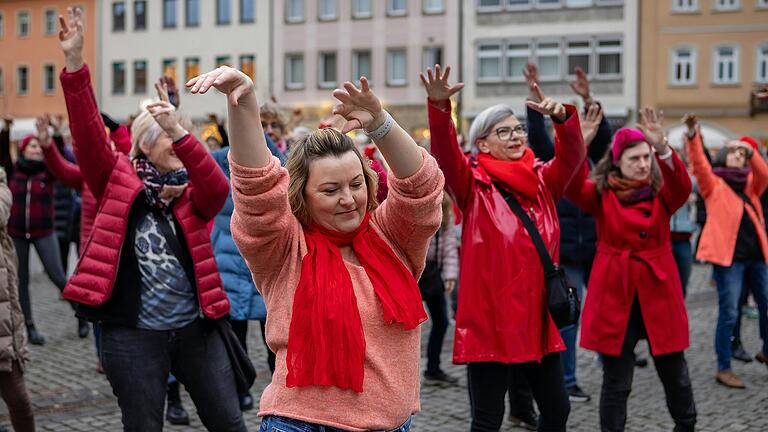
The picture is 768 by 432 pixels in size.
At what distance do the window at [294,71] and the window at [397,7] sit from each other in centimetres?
450

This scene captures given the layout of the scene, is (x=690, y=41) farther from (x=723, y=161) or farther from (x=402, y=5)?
(x=723, y=161)

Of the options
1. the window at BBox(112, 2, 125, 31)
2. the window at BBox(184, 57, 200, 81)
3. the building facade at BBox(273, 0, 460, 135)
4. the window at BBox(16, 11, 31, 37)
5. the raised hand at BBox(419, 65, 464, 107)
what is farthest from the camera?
the window at BBox(16, 11, 31, 37)

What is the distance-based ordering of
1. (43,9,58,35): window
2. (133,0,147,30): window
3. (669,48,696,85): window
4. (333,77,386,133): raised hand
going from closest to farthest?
(333,77,386,133): raised hand, (669,48,696,85): window, (133,0,147,30): window, (43,9,58,35): window

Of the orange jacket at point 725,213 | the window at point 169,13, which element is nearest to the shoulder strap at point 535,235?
the orange jacket at point 725,213

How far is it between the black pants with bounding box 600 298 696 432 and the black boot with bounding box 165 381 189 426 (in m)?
2.78

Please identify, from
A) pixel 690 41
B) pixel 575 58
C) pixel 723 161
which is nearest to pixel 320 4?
pixel 575 58

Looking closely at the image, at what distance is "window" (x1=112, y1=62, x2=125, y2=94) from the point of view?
152ft

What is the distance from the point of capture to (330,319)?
297cm

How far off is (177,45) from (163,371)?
42.3m

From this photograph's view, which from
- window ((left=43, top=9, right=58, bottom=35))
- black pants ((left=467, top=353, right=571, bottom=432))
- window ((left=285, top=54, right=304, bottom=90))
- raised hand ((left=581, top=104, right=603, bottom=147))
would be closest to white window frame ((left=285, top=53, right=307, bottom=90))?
window ((left=285, top=54, right=304, bottom=90))

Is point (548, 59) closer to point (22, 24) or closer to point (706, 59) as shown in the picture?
point (706, 59)

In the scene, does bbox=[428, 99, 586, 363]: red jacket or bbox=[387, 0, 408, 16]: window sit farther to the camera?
bbox=[387, 0, 408, 16]: window

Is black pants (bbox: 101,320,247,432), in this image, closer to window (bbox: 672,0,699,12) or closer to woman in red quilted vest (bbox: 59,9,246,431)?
woman in red quilted vest (bbox: 59,9,246,431)

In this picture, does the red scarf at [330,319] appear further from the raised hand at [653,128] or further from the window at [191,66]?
the window at [191,66]
